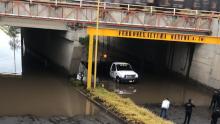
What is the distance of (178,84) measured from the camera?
105 feet

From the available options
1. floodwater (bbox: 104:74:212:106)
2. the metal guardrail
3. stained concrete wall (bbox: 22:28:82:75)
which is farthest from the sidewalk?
stained concrete wall (bbox: 22:28:82:75)

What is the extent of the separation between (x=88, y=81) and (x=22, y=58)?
20009 mm

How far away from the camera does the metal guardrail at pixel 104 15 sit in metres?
28.0

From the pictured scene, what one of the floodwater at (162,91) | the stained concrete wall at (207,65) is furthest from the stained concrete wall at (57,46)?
the stained concrete wall at (207,65)

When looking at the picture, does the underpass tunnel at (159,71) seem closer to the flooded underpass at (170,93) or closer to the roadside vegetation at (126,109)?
the flooded underpass at (170,93)

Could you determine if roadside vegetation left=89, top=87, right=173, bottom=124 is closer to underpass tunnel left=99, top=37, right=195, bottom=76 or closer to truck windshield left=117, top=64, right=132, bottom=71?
truck windshield left=117, top=64, right=132, bottom=71

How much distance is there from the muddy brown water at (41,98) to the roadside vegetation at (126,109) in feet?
2.62

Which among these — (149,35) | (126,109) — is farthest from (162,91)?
(126,109)

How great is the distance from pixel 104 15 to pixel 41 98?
28.9ft

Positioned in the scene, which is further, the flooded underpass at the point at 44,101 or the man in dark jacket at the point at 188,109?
the flooded underpass at the point at 44,101

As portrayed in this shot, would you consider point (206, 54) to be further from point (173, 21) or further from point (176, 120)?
point (176, 120)

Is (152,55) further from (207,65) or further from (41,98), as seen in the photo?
(41,98)

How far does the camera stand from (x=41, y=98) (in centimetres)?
2506

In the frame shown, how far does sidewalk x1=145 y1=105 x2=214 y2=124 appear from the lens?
69.2 feet
